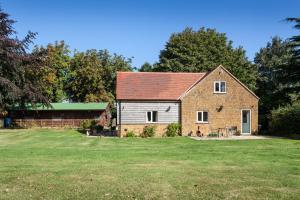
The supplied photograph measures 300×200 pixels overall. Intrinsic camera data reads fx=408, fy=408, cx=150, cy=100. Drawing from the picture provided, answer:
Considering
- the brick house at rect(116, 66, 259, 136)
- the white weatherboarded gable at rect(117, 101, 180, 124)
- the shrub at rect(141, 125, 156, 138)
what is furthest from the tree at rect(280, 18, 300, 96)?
the shrub at rect(141, 125, 156, 138)

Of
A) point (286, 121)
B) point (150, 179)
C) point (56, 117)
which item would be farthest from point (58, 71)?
A: point (150, 179)

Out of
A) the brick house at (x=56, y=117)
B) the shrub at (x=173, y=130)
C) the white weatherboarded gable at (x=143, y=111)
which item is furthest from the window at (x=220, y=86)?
the brick house at (x=56, y=117)

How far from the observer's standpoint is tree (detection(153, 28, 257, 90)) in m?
58.7

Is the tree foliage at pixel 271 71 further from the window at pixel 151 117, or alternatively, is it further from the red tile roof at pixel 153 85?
the window at pixel 151 117

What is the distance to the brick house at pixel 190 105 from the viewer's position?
116 ft

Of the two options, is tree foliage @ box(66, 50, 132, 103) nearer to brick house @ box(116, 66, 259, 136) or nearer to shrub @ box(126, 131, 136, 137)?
brick house @ box(116, 66, 259, 136)

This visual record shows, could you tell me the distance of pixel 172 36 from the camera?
63844 millimetres

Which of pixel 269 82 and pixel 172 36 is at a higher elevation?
pixel 172 36

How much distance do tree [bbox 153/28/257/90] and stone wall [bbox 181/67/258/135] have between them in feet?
63.6

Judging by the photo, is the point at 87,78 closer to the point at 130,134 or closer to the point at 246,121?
the point at 130,134

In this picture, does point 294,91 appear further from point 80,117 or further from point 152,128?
point 80,117

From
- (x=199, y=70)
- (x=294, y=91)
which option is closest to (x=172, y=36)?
(x=199, y=70)

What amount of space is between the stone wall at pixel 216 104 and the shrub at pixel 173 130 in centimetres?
46

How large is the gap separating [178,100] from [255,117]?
24.4 feet
